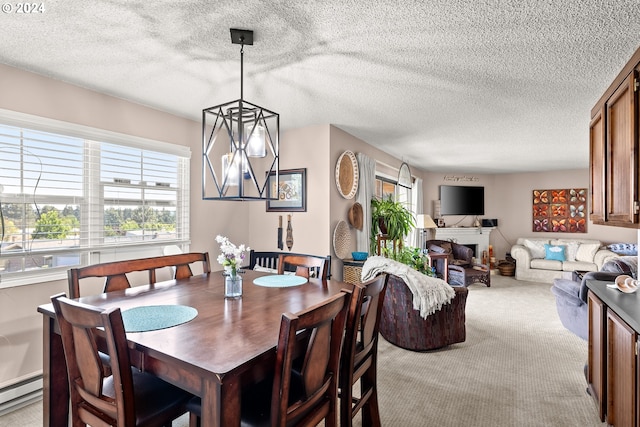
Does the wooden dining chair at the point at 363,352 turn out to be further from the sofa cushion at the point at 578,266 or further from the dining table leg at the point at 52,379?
the sofa cushion at the point at 578,266

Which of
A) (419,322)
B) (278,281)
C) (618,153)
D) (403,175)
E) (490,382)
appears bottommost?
(490,382)

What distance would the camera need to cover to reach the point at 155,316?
1563mm

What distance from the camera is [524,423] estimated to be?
2.14 m

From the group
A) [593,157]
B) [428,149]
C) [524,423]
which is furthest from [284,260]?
[428,149]

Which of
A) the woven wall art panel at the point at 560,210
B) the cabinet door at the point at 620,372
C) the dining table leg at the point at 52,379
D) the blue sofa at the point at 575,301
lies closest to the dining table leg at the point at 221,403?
the dining table leg at the point at 52,379

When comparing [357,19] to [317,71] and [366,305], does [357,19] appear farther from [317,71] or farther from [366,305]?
[366,305]

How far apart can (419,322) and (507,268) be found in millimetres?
5022

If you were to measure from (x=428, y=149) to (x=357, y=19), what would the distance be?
145 inches

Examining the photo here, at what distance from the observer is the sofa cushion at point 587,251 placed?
20.9ft

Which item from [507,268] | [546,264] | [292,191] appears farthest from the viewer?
[507,268]

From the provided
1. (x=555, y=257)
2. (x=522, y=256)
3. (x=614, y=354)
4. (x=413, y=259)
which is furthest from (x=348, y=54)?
(x=555, y=257)

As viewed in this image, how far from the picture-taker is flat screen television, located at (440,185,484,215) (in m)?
7.78

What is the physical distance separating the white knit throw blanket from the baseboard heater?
2695mm

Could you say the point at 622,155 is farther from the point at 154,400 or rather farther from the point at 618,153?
the point at 154,400
